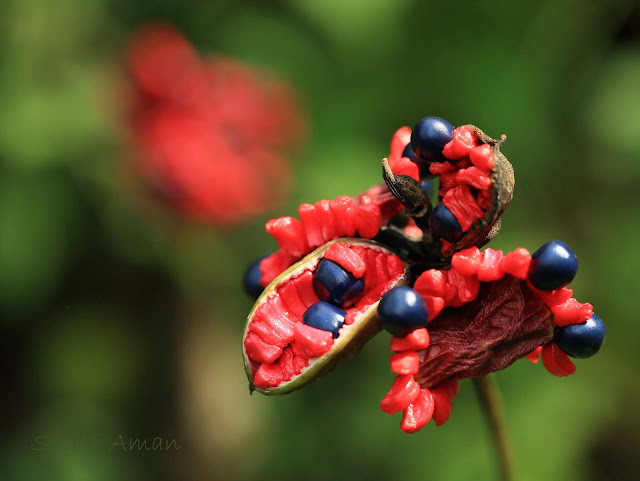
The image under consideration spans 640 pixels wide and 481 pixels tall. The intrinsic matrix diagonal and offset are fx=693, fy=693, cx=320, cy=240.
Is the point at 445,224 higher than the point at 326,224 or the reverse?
higher

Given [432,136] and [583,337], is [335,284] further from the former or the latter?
[583,337]

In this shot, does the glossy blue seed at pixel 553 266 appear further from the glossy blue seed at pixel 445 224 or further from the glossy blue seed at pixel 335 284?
the glossy blue seed at pixel 335 284

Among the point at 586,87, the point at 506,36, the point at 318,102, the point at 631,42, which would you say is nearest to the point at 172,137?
the point at 318,102

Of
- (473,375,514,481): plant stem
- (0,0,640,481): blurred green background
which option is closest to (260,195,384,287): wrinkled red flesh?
(473,375,514,481): plant stem

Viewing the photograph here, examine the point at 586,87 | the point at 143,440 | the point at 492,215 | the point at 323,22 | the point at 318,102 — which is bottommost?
the point at 143,440

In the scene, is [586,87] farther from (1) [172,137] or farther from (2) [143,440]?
(2) [143,440]

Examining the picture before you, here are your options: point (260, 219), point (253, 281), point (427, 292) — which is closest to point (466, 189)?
point (427, 292)
